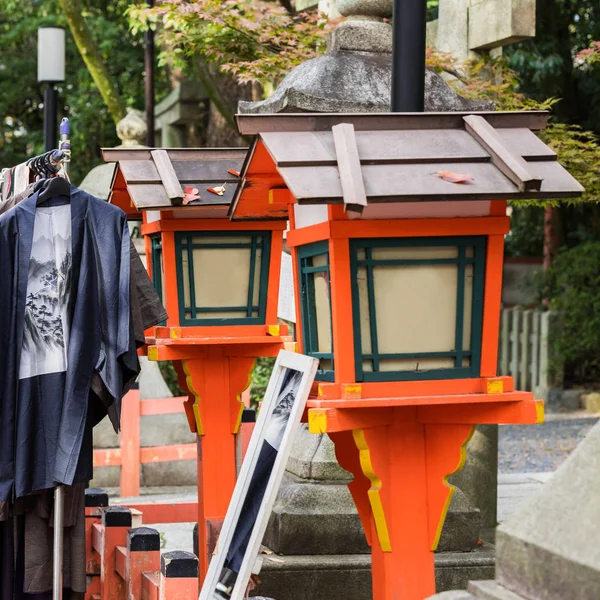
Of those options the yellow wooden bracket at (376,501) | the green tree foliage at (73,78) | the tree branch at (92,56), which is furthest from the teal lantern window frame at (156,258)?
the green tree foliage at (73,78)

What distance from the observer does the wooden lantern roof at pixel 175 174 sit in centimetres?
482

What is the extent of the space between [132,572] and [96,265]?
3.75 feet

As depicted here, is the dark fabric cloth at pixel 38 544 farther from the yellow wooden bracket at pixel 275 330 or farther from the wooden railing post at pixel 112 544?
the yellow wooden bracket at pixel 275 330

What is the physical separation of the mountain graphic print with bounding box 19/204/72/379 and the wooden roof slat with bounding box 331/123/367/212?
1.35 meters

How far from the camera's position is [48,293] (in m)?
3.95

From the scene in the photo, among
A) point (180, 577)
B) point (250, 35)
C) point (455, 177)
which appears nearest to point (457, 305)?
point (455, 177)

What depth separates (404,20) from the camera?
3412mm

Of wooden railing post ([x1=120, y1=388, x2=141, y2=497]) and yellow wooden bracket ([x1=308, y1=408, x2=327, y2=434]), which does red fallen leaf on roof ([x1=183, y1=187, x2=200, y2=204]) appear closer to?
yellow wooden bracket ([x1=308, y1=408, x2=327, y2=434])

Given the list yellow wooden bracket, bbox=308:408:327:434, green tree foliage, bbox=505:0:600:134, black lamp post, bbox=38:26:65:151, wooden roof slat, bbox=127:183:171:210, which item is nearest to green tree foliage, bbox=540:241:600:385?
green tree foliage, bbox=505:0:600:134

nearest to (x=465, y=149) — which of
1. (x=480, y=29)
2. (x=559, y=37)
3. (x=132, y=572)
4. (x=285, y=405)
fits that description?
(x=285, y=405)

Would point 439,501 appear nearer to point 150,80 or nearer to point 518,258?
point 150,80

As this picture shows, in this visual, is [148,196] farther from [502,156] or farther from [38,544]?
[502,156]

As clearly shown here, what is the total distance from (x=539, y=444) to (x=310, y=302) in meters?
8.96

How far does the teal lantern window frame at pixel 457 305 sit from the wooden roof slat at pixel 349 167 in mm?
251
